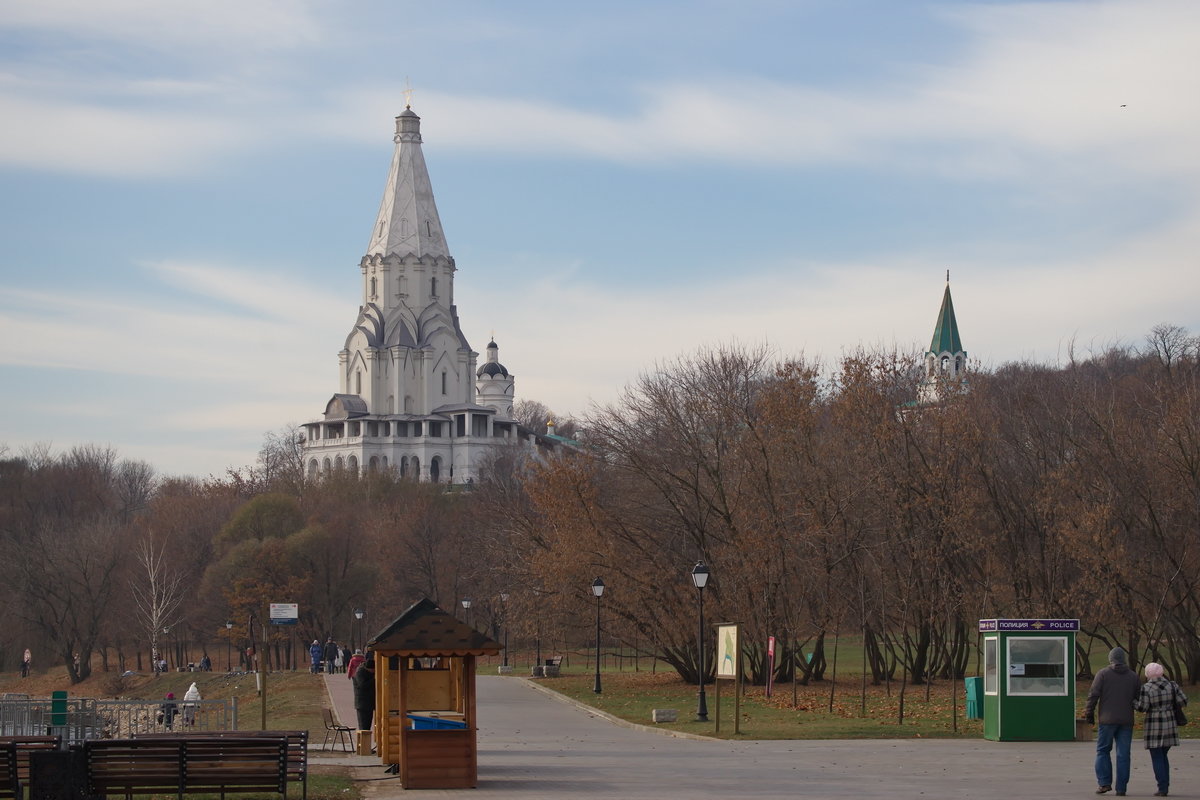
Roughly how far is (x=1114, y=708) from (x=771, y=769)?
447 cm

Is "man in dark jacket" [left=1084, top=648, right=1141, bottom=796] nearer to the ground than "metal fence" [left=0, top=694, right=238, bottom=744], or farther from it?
farther from it

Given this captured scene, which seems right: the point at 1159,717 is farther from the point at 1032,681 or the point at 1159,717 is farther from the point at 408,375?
the point at 408,375

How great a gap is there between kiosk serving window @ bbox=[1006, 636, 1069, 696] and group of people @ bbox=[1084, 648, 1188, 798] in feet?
17.8

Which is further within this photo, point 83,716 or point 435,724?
point 83,716

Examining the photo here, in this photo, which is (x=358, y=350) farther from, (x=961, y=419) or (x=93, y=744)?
(x=93, y=744)

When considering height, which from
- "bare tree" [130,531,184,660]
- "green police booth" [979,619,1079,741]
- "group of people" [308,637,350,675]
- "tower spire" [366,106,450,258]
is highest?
"tower spire" [366,106,450,258]

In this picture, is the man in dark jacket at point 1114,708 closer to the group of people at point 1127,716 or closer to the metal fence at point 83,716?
the group of people at point 1127,716

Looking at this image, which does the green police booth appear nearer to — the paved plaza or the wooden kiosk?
the paved plaza

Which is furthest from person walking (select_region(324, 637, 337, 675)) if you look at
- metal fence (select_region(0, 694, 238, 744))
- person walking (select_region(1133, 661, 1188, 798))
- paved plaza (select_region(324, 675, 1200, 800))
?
person walking (select_region(1133, 661, 1188, 798))

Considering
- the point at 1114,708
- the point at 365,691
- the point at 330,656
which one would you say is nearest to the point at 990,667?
the point at 1114,708

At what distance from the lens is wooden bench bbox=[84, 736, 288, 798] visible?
628 inches

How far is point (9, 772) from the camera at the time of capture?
15719 mm

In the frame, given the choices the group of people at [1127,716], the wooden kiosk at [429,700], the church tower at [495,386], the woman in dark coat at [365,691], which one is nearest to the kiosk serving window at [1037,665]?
the group of people at [1127,716]

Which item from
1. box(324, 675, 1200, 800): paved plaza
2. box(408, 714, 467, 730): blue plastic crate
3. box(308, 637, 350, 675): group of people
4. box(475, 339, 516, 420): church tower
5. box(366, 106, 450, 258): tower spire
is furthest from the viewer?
box(475, 339, 516, 420): church tower
